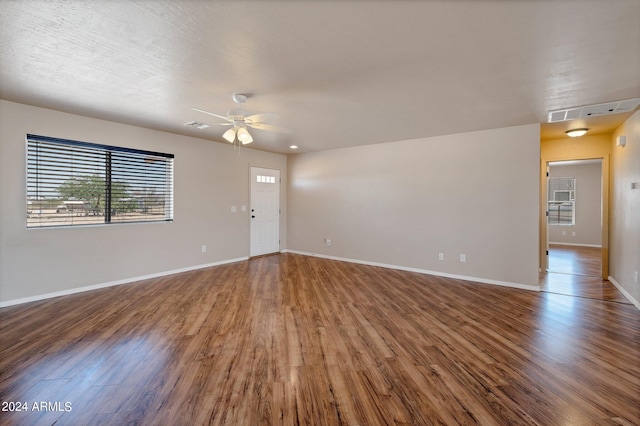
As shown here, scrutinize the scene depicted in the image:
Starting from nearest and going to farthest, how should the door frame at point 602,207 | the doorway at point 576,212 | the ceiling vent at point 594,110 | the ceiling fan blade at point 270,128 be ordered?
the ceiling vent at point 594,110 → the ceiling fan blade at point 270,128 → the door frame at point 602,207 → the doorway at point 576,212

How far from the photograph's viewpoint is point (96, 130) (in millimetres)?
4316

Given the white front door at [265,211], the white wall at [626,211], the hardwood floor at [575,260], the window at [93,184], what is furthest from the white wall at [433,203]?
the window at [93,184]

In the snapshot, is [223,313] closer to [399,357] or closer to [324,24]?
[399,357]

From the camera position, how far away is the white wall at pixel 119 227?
144 inches

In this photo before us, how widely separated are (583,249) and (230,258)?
30.7ft

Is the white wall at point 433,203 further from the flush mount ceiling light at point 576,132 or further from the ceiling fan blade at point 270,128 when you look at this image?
the ceiling fan blade at point 270,128

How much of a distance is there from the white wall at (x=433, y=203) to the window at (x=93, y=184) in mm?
3319

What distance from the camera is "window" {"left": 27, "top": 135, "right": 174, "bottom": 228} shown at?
3871mm

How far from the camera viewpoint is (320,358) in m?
2.45

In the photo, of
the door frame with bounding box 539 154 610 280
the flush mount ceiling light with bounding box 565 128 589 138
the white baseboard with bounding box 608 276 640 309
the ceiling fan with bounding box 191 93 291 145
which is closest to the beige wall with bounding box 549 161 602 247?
the door frame with bounding box 539 154 610 280

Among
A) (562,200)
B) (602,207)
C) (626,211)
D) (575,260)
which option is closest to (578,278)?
(602,207)

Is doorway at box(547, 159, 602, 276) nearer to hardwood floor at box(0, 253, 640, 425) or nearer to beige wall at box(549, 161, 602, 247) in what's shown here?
beige wall at box(549, 161, 602, 247)

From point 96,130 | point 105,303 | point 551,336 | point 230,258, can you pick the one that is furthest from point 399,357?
point 96,130

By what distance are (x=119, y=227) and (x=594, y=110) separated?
6.89m
